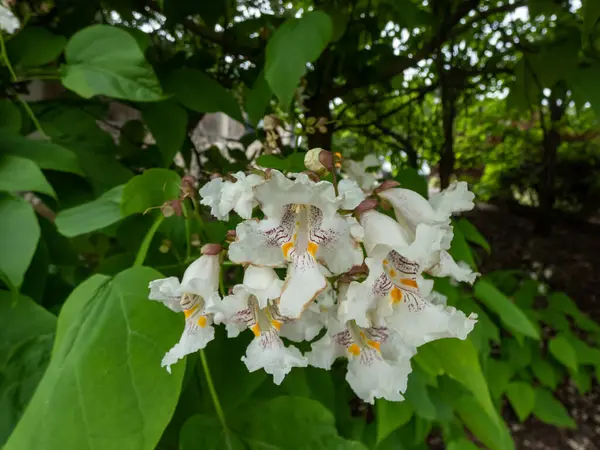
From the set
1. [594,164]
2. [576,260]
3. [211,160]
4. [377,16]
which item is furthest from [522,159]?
[211,160]

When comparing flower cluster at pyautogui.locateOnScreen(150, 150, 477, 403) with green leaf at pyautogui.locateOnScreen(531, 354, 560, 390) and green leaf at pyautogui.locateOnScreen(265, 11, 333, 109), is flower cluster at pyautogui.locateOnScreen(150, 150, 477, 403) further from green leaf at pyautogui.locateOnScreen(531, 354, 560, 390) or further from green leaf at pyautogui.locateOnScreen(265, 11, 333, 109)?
green leaf at pyautogui.locateOnScreen(531, 354, 560, 390)

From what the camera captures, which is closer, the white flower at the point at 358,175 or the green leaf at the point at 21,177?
the green leaf at the point at 21,177

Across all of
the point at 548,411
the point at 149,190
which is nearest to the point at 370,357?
the point at 149,190

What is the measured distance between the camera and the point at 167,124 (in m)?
0.68

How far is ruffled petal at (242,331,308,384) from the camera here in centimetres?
36

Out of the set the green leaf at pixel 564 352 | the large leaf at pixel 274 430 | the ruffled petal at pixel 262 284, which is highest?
the ruffled petal at pixel 262 284

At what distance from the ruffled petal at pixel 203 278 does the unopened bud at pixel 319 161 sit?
103 mm

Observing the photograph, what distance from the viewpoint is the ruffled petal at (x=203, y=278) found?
35cm

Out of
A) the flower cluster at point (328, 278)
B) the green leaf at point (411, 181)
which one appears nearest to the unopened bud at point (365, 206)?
the flower cluster at point (328, 278)

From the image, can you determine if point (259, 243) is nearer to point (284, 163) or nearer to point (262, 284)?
point (262, 284)

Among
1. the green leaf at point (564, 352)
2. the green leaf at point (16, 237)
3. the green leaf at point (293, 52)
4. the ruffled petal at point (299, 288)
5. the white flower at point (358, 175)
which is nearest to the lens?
the ruffled petal at point (299, 288)

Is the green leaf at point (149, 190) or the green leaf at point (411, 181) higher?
the green leaf at point (149, 190)

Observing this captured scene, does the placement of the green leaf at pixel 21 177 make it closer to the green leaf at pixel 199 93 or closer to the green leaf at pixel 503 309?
the green leaf at pixel 199 93

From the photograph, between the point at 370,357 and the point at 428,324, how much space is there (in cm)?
7
